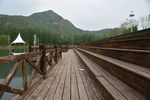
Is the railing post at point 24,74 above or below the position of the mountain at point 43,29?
below

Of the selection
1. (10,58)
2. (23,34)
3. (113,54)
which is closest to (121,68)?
(113,54)

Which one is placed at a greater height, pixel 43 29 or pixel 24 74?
pixel 43 29

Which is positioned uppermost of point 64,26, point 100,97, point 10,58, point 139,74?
point 64,26

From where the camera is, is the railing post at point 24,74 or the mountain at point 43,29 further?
the mountain at point 43,29

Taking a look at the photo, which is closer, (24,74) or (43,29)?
(24,74)

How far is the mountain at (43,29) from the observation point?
246 ft

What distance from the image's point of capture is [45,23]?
183 meters

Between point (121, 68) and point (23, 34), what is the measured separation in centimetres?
7601

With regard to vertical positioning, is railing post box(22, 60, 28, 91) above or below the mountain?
below

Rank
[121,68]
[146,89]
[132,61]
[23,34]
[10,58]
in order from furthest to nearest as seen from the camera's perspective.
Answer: [23,34], [132,61], [121,68], [10,58], [146,89]

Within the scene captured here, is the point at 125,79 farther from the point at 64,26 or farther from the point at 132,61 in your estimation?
the point at 64,26

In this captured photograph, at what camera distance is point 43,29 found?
132m

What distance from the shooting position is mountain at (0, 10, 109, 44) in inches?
2948

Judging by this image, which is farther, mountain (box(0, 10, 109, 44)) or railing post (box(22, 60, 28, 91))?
mountain (box(0, 10, 109, 44))
